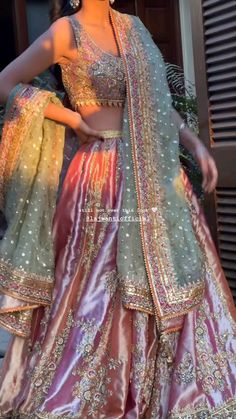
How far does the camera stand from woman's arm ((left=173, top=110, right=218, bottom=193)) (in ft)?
8.34

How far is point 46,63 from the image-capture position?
2.46 meters

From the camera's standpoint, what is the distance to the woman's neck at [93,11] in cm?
255

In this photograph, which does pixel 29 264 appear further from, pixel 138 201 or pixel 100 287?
pixel 138 201

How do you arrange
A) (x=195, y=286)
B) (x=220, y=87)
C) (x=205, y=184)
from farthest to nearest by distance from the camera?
1. (x=220, y=87)
2. (x=205, y=184)
3. (x=195, y=286)

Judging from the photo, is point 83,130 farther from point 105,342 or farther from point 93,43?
point 105,342

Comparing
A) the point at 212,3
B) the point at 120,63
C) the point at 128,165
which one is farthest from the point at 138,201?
the point at 212,3

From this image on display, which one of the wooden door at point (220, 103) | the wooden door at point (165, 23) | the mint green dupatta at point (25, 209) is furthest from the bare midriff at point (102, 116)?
the wooden door at point (165, 23)

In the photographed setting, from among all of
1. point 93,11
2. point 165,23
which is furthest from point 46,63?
point 165,23

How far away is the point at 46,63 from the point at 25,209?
0.48m

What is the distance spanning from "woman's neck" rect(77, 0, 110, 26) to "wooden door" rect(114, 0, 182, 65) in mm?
3694

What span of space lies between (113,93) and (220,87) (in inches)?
26.2

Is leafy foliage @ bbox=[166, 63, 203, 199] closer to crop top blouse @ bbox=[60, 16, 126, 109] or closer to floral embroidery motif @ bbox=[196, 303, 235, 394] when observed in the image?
crop top blouse @ bbox=[60, 16, 126, 109]

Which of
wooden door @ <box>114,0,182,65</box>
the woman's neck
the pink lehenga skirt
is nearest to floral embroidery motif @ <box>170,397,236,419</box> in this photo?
the pink lehenga skirt

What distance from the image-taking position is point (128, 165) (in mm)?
2459
